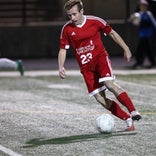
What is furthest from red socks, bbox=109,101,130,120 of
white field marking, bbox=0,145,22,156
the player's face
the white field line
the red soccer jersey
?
the white field line

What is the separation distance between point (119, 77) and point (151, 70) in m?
2.16

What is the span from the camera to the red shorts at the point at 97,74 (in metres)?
10.6

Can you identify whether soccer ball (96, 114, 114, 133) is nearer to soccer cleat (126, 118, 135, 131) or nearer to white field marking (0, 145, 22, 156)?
soccer cleat (126, 118, 135, 131)

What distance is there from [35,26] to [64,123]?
547 inches

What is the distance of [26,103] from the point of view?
1441cm

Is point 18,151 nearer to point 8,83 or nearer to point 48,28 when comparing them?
point 8,83

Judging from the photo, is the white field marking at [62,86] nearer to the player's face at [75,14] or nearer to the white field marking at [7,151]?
the player's face at [75,14]

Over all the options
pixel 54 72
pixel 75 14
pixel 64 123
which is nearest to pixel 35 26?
pixel 54 72

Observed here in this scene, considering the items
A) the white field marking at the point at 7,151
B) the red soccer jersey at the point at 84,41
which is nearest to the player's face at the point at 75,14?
the red soccer jersey at the point at 84,41

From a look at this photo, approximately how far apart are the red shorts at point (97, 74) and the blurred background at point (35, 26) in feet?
47.2

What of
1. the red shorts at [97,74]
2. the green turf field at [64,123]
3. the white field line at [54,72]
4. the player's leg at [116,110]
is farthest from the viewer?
the white field line at [54,72]

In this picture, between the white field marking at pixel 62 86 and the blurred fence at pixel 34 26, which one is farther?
the blurred fence at pixel 34 26

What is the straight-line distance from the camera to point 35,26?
998 inches

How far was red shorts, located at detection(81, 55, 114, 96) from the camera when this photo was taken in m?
10.6
